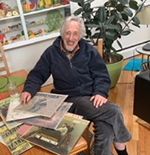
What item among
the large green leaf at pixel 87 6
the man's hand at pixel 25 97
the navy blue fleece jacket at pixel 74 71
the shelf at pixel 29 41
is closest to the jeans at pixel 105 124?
the navy blue fleece jacket at pixel 74 71

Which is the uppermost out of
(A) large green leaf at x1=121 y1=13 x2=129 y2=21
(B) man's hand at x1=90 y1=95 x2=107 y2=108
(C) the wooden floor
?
(A) large green leaf at x1=121 y1=13 x2=129 y2=21

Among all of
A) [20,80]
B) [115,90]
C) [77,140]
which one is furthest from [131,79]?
[77,140]

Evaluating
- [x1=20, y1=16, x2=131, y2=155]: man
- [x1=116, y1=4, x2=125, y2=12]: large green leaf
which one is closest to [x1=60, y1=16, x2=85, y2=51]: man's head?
[x1=20, y1=16, x2=131, y2=155]: man

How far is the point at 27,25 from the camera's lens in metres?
2.58

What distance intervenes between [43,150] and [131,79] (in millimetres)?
2179

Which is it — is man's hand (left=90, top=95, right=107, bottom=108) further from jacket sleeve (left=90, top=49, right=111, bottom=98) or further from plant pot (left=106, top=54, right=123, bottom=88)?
plant pot (left=106, top=54, right=123, bottom=88)

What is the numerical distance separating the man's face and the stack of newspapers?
1.59 feet

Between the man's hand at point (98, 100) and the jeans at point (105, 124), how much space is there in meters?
0.02

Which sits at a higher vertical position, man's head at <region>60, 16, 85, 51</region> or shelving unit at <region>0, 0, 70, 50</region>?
man's head at <region>60, 16, 85, 51</region>

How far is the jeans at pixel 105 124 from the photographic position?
1.21m

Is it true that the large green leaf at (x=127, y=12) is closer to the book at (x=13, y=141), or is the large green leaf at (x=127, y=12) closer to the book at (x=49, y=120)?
the book at (x=49, y=120)

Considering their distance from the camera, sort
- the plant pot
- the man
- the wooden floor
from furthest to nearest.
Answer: the plant pot, the wooden floor, the man

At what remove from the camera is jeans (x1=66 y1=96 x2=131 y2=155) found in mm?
1213

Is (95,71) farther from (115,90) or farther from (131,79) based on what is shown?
(131,79)
